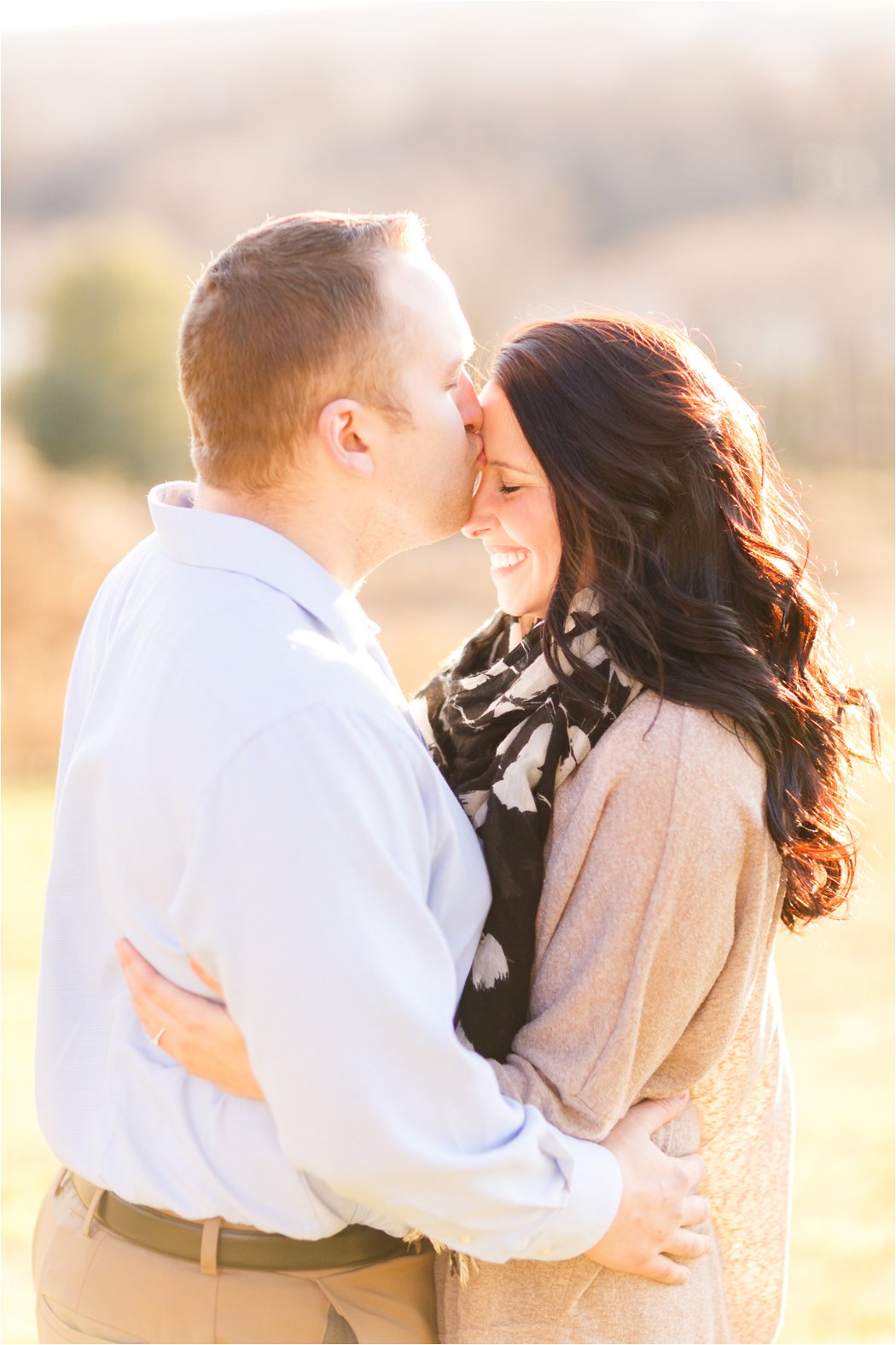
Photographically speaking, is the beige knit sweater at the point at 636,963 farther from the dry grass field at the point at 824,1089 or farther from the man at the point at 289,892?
the dry grass field at the point at 824,1089

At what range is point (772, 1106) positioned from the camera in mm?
1947

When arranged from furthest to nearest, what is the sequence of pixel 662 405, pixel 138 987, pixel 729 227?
pixel 729 227 < pixel 662 405 < pixel 138 987

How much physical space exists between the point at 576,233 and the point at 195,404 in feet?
133

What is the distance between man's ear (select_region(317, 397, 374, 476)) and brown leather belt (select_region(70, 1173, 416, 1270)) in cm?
101

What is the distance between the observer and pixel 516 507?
2037 mm

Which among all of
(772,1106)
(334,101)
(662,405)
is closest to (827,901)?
(772,1106)

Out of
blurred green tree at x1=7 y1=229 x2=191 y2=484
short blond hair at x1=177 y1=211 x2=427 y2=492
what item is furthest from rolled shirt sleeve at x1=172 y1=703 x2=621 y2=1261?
blurred green tree at x1=7 y1=229 x2=191 y2=484

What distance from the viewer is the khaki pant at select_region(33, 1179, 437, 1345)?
1646 millimetres

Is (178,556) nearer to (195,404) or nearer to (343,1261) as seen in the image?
(195,404)

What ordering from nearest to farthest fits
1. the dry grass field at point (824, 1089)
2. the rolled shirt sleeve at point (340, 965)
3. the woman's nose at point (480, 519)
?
the rolled shirt sleeve at point (340, 965) < the woman's nose at point (480, 519) < the dry grass field at point (824, 1089)

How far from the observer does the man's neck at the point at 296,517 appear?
5.57 ft

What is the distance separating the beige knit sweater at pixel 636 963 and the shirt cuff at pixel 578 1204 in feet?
0.18

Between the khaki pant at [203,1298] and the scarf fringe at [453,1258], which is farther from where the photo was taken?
the scarf fringe at [453,1258]

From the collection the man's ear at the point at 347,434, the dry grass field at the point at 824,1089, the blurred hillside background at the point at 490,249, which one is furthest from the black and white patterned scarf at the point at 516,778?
the blurred hillside background at the point at 490,249
